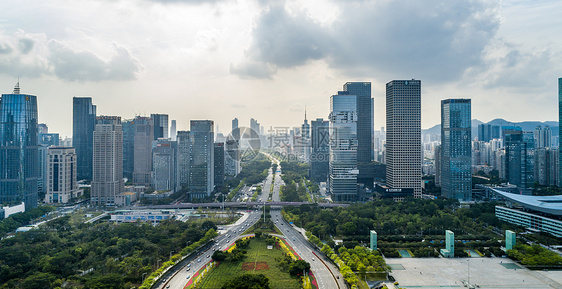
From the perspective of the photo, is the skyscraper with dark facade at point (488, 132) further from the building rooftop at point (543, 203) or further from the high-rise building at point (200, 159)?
the high-rise building at point (200, 159)

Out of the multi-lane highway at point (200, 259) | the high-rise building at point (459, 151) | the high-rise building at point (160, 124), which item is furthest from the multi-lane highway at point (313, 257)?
the high-rise building at point (160, 124)

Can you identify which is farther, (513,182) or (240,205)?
(513,182)

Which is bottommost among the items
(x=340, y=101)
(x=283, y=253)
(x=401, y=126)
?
(x=283, y=253)

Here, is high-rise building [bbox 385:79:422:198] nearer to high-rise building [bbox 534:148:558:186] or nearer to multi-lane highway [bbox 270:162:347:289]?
multi-lane highway [bbox 270:162:347:289]

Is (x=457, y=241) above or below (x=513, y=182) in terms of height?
below

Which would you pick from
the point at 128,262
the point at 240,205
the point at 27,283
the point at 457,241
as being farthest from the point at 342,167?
the point at 27,283

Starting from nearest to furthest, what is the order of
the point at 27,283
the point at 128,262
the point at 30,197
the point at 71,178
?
1. the point at 27,283
2. the point at 128,262
3. the point at 30,197
4. the point at 71,178

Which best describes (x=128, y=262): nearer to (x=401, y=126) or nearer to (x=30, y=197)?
(x=30, y=197)
